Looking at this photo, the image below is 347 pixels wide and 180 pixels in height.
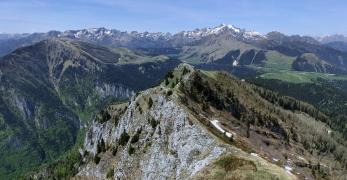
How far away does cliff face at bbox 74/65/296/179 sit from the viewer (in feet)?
304

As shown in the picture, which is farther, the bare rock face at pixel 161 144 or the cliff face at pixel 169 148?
the bare rock face at pixel 161 144

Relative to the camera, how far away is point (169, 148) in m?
123

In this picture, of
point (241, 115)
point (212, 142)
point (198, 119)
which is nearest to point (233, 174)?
point (212, 142)

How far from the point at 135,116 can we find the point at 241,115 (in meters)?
48.1

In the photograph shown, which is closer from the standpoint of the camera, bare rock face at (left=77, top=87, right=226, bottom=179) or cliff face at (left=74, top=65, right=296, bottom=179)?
cliff face at (left=74, top=65, right=296, bottom=179)

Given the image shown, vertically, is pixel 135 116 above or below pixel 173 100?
below

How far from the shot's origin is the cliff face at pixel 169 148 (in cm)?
9256

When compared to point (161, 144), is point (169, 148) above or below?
above

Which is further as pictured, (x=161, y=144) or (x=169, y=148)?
(x=161, y=144)

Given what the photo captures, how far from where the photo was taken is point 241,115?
592ft

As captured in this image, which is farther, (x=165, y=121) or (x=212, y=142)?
(x=165, y=121)

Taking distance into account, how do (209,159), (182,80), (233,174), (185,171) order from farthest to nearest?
(182,80) → (185,171) → (209,159) → (233,174)

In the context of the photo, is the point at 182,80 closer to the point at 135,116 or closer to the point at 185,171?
the point at 135,116

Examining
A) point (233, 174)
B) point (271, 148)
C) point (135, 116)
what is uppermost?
point (233, 174)
